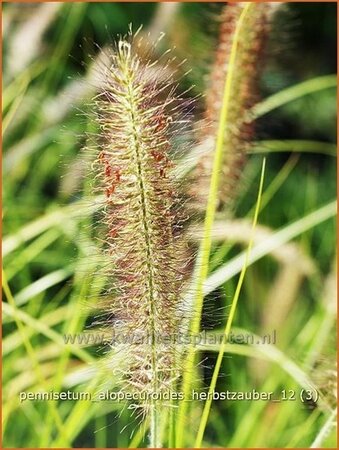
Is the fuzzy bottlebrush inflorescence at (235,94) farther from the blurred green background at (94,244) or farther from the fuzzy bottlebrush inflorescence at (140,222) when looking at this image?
the fuzzy bottlebrush inflorescence at (140,222)

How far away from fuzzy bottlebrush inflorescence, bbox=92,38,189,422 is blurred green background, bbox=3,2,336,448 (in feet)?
0.36

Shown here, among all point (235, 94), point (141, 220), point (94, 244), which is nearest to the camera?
point (141, 220)

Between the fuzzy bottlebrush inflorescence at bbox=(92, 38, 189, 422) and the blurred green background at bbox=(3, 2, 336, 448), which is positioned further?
the blurred green background at bbox=(3, 2, 336, 448)

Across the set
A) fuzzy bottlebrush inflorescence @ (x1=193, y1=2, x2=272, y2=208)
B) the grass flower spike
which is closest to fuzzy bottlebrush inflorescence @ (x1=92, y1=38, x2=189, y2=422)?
the grass flower spike

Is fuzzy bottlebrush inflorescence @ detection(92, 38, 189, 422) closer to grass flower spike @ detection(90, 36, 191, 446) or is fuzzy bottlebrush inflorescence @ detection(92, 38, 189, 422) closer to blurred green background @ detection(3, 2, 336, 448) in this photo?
grass flower spike @ detection(90, 36, 191, 446)

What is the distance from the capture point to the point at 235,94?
4.25ft

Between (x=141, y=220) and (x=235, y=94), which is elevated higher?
(x=235, y=94)

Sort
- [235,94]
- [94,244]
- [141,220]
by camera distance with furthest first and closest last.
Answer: [235,94] → [94,244] → [141,220]

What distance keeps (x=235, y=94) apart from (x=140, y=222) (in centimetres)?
47

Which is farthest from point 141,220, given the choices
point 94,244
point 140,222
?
point 94,244

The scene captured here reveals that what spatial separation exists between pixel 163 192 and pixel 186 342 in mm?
241

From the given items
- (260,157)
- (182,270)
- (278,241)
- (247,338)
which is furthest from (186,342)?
(260,157)

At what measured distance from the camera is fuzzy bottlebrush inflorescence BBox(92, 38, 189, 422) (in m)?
0.89

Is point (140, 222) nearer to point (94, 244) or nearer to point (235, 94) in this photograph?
point (94, 244)
